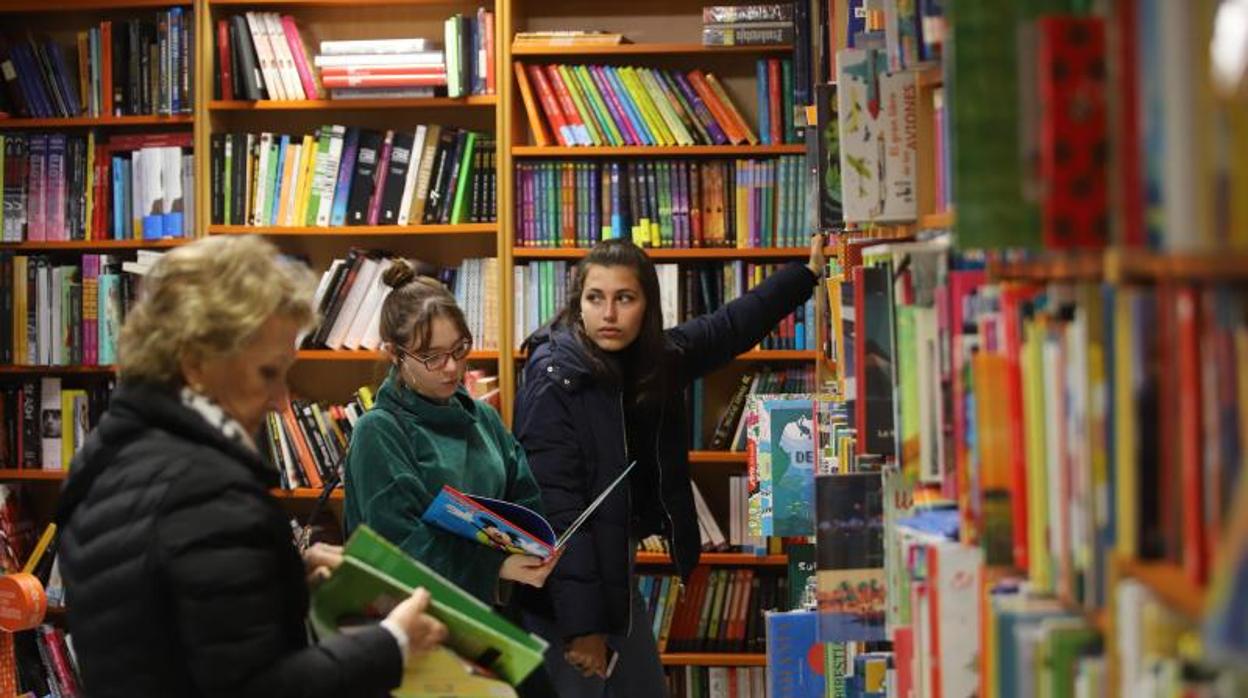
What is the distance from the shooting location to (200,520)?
174 centimetres

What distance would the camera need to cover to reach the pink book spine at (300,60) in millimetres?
4730

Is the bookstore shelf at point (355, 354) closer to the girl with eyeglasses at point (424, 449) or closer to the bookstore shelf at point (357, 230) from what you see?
the bookstore shelf at point (357, 230)

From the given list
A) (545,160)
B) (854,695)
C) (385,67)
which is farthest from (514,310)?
(854,695)

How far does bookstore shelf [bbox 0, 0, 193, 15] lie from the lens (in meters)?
4.75

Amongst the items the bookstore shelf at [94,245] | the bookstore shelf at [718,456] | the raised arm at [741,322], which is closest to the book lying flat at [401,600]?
the raised arm at [741,322]

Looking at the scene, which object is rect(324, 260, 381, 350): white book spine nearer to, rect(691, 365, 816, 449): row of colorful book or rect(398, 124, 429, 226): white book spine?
rect(398, 124, 429, 226): white book spine

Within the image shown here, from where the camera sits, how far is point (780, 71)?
4.61 m

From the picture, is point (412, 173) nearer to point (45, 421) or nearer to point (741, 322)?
point (741, 322)

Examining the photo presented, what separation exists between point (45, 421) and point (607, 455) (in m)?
2.19

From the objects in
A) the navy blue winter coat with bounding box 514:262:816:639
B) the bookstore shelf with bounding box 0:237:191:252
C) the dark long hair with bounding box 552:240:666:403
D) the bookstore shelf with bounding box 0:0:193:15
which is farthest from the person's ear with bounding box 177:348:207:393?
the bookstore shelf with bounding box 0:0:193:15

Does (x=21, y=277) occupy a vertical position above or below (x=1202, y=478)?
above

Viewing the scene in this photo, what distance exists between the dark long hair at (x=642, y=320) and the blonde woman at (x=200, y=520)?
1.69 metres

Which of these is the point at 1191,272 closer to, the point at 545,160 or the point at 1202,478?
the point at 1202,478

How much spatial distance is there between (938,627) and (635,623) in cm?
181
